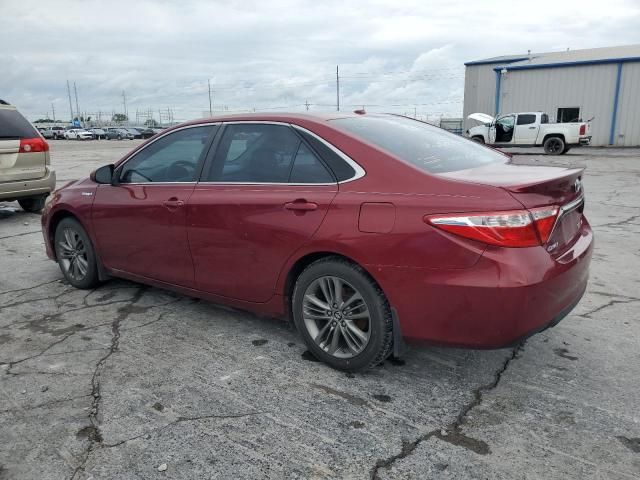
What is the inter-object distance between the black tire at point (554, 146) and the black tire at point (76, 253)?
2241cm

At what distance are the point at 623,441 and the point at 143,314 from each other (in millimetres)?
3356

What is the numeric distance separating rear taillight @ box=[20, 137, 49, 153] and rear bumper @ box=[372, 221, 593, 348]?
7.27m

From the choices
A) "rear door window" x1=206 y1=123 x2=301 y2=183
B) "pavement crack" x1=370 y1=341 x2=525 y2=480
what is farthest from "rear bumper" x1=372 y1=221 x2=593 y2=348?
"rear door window" x1=206 y1=123 x2=301 y2=183

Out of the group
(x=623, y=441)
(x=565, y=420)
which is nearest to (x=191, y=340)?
(x=565, y=420)

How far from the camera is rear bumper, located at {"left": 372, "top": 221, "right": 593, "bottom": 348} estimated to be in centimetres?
256

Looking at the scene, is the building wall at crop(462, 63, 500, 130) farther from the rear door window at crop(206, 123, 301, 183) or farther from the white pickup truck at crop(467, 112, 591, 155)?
the rear door window at crop(206, 123, 301, 183)

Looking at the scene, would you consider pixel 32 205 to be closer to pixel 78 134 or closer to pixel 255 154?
pixel 255 154

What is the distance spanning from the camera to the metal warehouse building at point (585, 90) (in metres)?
27.2

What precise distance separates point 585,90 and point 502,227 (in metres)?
29.9

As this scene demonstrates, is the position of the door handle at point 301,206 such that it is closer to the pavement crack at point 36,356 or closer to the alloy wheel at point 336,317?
the alloy wheel at point 336,317

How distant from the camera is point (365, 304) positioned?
3000 millimetres

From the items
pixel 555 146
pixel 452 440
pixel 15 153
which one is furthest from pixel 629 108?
pixel 452 440

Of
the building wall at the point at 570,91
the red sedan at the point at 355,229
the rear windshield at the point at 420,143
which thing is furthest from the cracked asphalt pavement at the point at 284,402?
the building wall at the point at 570,91

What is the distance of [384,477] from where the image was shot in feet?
7.59
